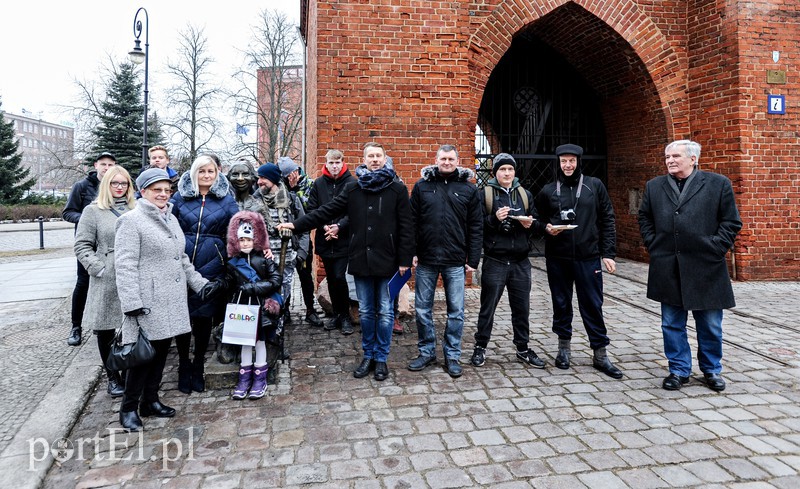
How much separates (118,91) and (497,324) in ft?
89.6

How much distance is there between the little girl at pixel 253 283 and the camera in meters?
3.88

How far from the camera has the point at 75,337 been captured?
5391 millimetres

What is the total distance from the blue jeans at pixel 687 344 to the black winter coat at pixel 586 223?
699 mm

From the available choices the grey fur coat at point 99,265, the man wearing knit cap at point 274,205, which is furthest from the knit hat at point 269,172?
the grey fur coat at point 99,265

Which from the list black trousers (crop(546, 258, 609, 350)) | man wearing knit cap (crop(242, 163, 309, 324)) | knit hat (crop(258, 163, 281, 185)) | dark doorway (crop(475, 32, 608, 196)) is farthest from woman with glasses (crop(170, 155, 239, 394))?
dark doorway (crop(475, 32, 608, 196))

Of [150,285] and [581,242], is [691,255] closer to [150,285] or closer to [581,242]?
[581,242]

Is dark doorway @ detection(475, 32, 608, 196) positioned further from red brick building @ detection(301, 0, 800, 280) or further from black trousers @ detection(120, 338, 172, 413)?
black trousers @ detection(120, 338, 172, 413)

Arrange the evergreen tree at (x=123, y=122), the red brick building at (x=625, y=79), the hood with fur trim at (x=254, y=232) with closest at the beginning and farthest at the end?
1. the hood with fur trim at (x=254, y=232)
2. the red brick building at (x=625, y=79)
3. the evergreen tree at (x=123, y=122)

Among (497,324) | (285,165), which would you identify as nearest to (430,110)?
(285,165)

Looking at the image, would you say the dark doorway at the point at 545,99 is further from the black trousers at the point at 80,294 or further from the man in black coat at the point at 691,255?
the black trousers at the point at 80,294

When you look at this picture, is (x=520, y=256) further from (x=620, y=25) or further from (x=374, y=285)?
(x=620, y=25)

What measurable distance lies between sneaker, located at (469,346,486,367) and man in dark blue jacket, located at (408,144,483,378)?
24 centimetres

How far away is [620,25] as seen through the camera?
28.7ft

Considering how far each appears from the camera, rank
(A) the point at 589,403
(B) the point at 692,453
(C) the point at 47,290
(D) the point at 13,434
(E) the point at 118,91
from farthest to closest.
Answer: (E) the point at 118,91, (C) the point at 47,290, (A) the point at 589,403, (D) the point at 13,434, (B) the point at 692,453
